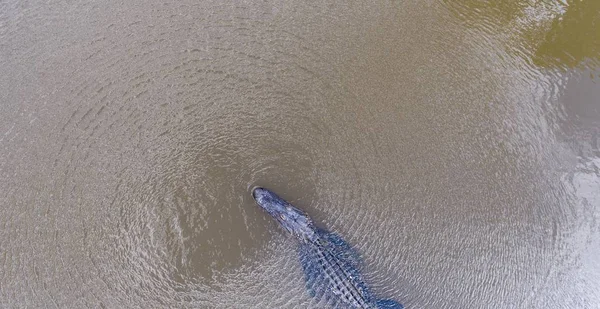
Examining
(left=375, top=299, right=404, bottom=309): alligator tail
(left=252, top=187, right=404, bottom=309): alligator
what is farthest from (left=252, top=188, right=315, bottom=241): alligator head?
(left=375, top=299, right=404, bottom=309): alligator tail

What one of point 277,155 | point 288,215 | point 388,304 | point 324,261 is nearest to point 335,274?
point 324,261

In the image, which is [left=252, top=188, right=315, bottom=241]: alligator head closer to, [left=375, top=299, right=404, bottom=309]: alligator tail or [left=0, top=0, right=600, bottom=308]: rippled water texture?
[left=0, top=0, right=600, bottom=308]: rippled water texture

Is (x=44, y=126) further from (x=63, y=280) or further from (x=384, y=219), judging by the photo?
(x=384, y=219)

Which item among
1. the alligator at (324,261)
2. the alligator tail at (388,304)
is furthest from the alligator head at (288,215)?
the alligator tail at (388,304)

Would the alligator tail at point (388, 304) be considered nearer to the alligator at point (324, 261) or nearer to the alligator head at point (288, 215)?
the alligator at point (324, 261)

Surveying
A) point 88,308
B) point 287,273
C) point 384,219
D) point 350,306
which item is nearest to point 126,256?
point 88,308
